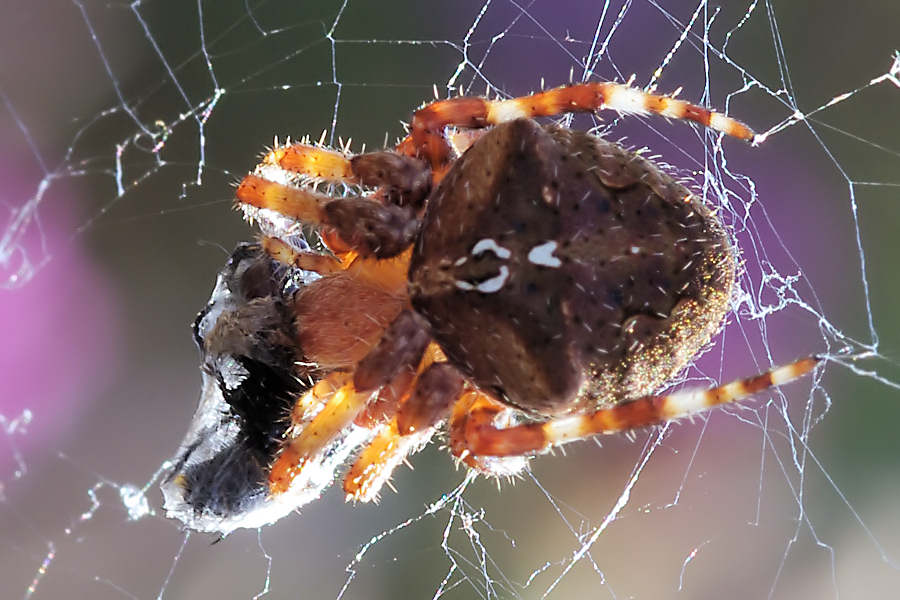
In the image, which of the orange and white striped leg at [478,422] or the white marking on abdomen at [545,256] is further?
the orange and white striped leg at [478,422]

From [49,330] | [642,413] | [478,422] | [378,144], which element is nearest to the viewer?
[642,413]

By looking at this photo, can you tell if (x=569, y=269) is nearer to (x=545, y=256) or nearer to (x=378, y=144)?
(x=545, y=256)

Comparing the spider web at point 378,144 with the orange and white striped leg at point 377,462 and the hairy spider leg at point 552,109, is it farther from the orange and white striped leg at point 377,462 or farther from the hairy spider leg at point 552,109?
the orange and white striped leg at point 377,462

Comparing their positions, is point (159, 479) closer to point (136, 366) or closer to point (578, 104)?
point (136, 366)

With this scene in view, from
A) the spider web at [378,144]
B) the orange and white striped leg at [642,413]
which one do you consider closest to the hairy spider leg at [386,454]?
the orange and white striped leg at [642,413]

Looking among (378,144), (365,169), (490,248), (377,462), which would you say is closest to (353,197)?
(365,169)

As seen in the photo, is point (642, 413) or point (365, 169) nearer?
point (642, 413)

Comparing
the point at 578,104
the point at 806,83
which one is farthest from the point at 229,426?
the point at 806,83
